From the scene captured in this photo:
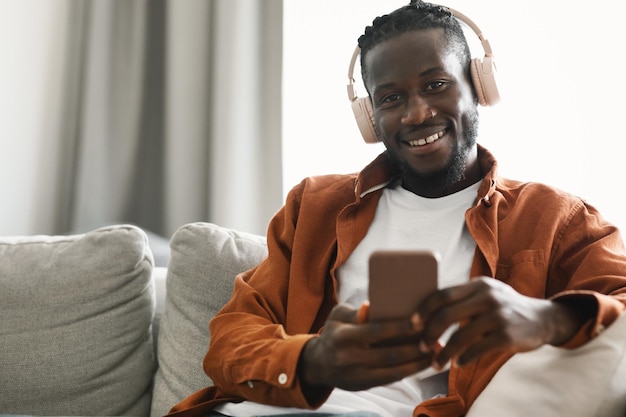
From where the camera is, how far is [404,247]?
1372 millimetres

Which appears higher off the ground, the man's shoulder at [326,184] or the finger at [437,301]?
the man's shoulder at [326,184]

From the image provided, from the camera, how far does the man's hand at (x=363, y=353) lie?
0.87m

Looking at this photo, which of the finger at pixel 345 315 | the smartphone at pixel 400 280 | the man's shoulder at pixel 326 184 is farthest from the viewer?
the man's shoulder at pixel 326 184

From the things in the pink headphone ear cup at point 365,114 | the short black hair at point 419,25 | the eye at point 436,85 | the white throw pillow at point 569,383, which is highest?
the short black hair at point 419,25

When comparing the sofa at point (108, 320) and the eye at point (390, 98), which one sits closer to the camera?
the eye at point (390, 98)

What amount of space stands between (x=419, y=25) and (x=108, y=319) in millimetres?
938

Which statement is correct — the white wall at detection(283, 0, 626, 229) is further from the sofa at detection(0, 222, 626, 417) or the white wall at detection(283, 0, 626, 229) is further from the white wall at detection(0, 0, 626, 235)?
the sofa at detection(0, 222, 626, 417)

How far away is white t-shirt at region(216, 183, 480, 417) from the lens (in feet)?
3.93

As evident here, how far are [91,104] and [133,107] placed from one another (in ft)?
0.49

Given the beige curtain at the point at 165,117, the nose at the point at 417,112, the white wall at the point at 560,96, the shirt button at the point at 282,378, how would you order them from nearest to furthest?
the shirt button at the point at 282,378
the nose at the point at 417,112
the white wall at the point at 560,96
the beige curtain at the point at 165,117

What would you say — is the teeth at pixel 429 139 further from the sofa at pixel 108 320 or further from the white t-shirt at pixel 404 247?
the sofa at pixel 108 320

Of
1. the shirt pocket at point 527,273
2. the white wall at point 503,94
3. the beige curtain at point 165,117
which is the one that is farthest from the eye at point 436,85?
the beige curtain at point 165,117

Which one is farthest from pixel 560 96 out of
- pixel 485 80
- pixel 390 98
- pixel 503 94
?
pixel 390 98

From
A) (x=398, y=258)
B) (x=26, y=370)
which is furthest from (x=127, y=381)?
(x=398, y=258)
